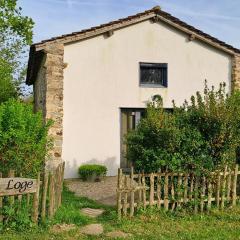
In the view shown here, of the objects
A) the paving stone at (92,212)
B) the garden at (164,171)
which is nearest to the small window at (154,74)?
the garden at (164,171)

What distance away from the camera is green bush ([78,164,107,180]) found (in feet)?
44.5

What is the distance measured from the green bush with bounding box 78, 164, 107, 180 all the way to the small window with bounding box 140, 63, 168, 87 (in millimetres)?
3657

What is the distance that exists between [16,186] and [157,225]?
2749mm

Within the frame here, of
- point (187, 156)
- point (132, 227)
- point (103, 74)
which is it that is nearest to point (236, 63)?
point (103, 74)

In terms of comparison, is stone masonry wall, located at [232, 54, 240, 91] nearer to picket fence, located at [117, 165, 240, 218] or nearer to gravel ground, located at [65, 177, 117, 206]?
gravel ground, located at [65, 177, 117, 206]

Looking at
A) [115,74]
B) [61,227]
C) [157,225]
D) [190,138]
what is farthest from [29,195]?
[115,74]

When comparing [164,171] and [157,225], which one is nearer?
[157,225]

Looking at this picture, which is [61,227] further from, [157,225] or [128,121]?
[128,121]

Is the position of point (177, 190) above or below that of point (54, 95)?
below

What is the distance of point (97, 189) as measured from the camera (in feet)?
39.7

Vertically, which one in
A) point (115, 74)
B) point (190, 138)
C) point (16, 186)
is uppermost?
point (115, 74)

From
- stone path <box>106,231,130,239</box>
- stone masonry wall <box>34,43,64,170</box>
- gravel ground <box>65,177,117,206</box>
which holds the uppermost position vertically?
stone masonry wall <box>34,43,64,170</box>

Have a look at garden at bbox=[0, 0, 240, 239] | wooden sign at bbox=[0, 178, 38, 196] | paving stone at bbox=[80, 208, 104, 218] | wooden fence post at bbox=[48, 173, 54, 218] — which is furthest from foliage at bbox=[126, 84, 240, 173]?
wooden sign at bbox=[0, 178, 38, 196]

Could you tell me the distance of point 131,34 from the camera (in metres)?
15.0
